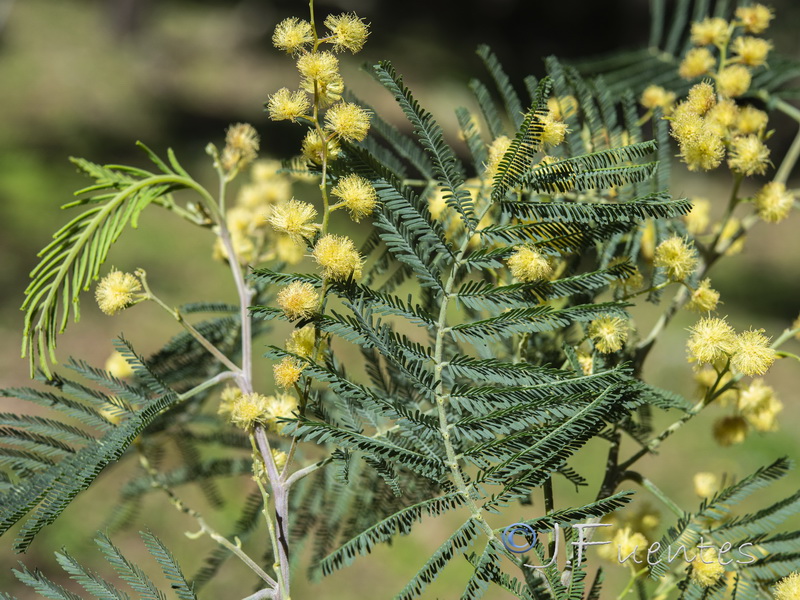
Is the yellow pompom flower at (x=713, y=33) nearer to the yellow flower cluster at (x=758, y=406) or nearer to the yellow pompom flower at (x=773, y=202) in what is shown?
the yellow pompom flower at (x=773, y=202)

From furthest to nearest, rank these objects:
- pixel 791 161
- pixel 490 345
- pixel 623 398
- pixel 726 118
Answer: pixel 791 161 → pixel 490 345 → pixel 726 118 → pixel 623 398

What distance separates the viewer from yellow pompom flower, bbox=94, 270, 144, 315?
73 centimetres

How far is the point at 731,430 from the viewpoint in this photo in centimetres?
96

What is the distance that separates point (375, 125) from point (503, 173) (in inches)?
10.2

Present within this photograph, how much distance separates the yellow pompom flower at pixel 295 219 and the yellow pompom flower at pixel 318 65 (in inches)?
4.4

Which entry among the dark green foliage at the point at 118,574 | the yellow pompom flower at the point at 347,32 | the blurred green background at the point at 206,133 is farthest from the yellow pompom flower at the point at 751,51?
the blurred green background at the point at 206,133

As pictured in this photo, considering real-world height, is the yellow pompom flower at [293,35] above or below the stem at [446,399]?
above

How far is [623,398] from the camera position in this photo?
0.63 meters

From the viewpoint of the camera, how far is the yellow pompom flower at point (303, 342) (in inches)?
26.5

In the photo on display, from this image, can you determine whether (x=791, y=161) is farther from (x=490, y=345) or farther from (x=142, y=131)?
(x=142, y=131)

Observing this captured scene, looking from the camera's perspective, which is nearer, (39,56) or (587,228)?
(587,228)

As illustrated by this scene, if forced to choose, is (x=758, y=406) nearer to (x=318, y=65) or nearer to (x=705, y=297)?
(x=705, y=297)

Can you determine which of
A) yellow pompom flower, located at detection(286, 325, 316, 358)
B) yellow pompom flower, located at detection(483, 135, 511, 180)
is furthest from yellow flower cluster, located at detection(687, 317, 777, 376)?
yellow pompom flower, located at detection(286, 325, 316, 358)

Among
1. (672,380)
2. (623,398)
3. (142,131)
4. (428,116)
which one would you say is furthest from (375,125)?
(142,131)
